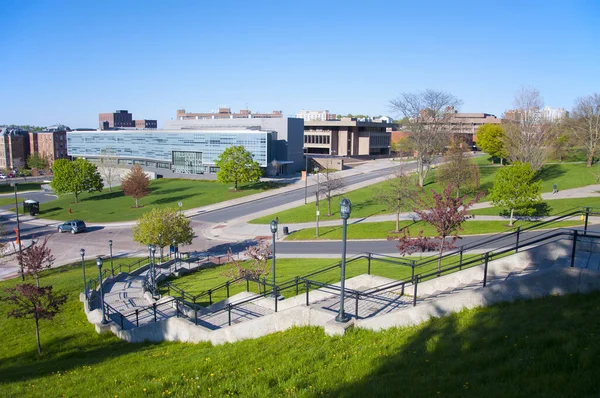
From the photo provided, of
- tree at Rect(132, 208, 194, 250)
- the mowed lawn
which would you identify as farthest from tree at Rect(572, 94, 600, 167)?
tree at Rect(132, 208, 194, 250)

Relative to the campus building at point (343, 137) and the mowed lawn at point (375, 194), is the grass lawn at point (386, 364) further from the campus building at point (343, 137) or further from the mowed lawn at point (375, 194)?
the campus building at point (343, 137)

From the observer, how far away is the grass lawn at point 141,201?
164ft

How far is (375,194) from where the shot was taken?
1938 inches

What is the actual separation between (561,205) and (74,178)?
55.4m

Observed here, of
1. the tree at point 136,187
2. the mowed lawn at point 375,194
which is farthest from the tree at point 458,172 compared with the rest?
the tree at point 136,187

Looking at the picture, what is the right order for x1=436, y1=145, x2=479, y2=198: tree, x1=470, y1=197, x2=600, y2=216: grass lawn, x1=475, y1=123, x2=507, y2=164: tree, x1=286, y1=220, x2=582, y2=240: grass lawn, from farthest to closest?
x1=475, y1=123, x2=507, y2=164: tree
x1=436, y1=145, x2=479, y2=198: tree
x1=470, y1=197, x2=600, y2=216: grass lawn
x1=286, y1=220, x2=582, y2=240: grass lawn

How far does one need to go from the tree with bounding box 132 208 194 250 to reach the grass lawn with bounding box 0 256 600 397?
15187 mm

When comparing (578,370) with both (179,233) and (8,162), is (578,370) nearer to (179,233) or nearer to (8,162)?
(179,233)

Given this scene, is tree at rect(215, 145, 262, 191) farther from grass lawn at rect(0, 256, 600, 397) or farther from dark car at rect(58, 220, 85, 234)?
grass lawn at rect(0, 256, 600, 397)

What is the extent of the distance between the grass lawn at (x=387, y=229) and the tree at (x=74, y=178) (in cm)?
3738

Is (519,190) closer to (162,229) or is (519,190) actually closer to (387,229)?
(387,229)

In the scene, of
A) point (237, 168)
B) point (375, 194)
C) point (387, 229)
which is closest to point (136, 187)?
point (237, 168)

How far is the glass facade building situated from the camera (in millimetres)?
74688

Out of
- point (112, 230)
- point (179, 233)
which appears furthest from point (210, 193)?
point (179, 233)
